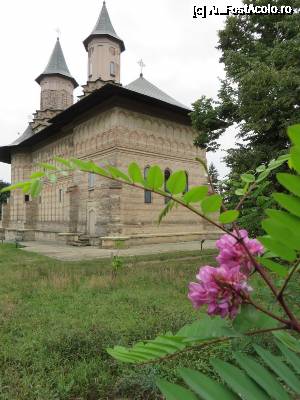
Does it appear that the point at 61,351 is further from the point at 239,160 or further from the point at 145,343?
the point at 239,160

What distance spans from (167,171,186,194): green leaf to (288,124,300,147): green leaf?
0.26 metres

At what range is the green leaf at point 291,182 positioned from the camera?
654 millimetres

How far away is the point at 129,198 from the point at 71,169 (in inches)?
698

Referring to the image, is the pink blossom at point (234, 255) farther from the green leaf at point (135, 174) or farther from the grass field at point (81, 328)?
the grass field at point (81, 328)

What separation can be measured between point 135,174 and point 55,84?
33489mm

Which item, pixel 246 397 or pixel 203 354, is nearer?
pixel 246 397

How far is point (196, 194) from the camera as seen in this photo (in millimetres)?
818

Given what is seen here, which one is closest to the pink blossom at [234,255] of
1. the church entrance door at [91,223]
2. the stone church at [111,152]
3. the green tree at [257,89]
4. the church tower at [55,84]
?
the green tree at [257,89]

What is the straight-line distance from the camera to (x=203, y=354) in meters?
3.81

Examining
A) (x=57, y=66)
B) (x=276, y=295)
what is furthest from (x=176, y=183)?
(x=57, y=66)

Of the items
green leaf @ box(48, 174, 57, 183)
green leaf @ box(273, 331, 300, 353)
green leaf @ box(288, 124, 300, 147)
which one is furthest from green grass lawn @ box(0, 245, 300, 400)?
green leaf @ box(48, 174, 57, 183)

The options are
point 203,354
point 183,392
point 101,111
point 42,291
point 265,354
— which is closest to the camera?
point 183,392

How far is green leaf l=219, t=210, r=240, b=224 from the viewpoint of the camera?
0.80 m

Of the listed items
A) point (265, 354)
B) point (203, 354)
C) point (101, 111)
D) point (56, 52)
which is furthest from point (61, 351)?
point (56, 52)
